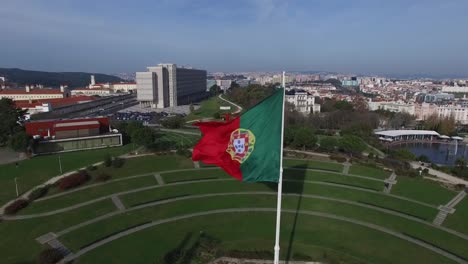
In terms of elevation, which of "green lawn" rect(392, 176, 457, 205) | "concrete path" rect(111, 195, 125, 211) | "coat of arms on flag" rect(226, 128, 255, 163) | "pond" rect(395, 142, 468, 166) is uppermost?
"coat of arms on flag" rect(226, 128, 255, 163)

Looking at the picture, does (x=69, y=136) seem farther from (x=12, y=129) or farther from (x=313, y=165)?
(x=313, y=165)

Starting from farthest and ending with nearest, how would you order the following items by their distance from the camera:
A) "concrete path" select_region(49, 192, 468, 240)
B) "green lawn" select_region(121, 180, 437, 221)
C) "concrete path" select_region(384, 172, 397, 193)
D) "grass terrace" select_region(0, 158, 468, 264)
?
1. "concrete path" select_region(384, 172, 397, 193)
2. "green lawn" select_region(121, 180, 437, 221)
3. "concrete path" select_region(49, 192, 468, 240)
4. "grass terrace" select_region(0, 158, 468, 264)

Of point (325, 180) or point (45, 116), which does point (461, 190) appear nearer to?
point (325, 180)

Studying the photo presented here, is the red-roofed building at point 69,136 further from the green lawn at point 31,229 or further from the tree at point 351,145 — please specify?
the tree at point 351,145

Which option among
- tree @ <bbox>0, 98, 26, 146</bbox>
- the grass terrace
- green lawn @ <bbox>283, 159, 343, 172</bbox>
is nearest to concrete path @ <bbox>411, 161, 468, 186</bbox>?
the grass terrace

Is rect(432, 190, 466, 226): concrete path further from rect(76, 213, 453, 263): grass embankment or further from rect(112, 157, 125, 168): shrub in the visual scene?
rect(112, 157, 125, 168): shrub

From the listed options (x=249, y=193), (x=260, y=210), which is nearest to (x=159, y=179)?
(x=249, y=193)
